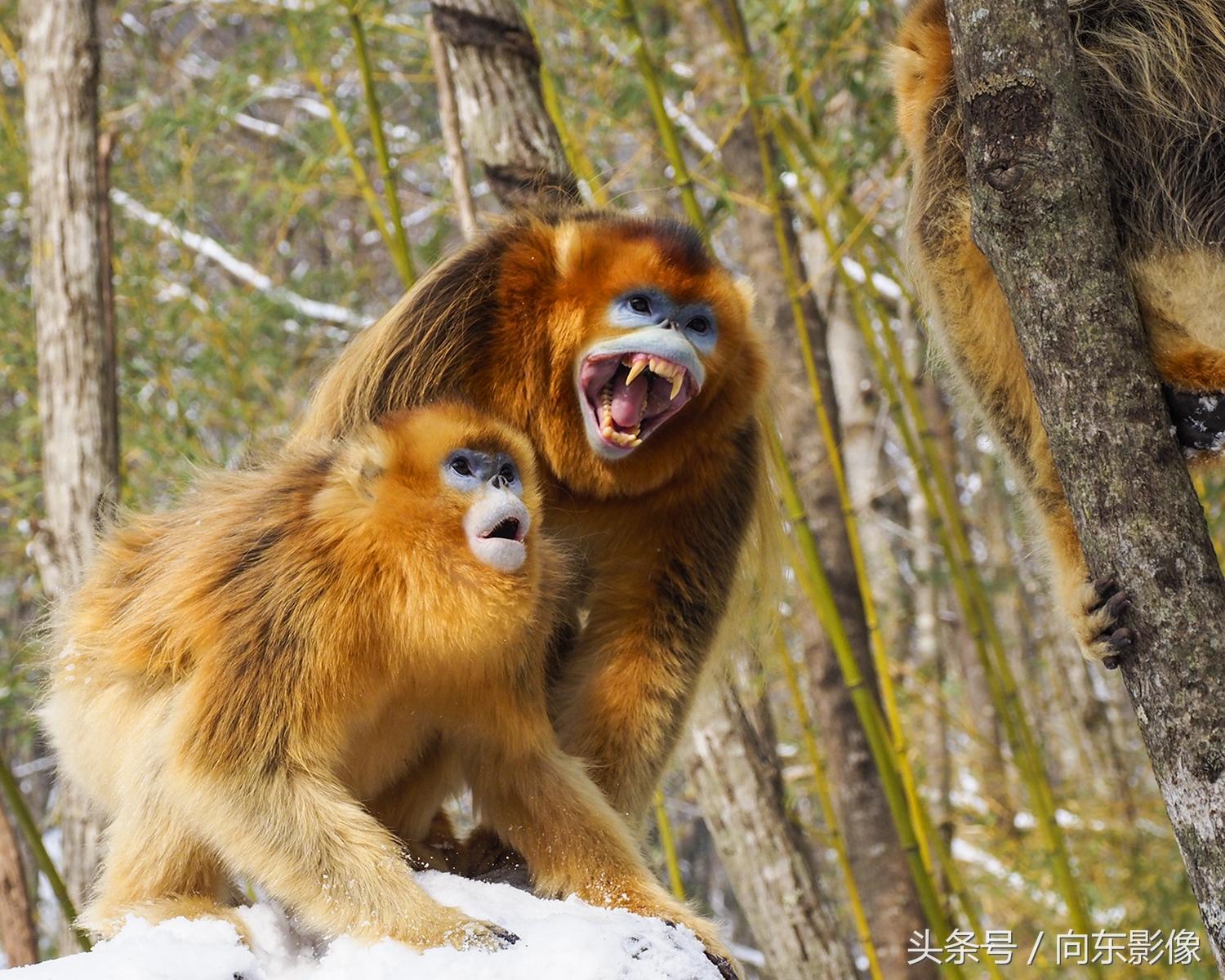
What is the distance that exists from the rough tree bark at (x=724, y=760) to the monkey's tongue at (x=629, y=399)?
0.78 meters

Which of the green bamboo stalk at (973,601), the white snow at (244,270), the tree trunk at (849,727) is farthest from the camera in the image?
the white snow at (244,270)

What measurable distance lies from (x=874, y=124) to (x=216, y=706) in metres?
3.77

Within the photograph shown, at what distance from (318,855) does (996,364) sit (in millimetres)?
1416

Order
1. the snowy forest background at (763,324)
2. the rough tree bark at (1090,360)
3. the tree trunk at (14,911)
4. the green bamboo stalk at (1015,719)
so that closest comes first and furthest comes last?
the rough tree bark at (1090,360) < the tree trunk at (14,911) < the green bamboo stalk at (1015,719) < the snowy forest background at (763,324)

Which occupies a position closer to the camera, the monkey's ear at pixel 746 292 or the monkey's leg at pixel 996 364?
the monkey's leg at pixel 996 364

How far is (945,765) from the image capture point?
7094mm

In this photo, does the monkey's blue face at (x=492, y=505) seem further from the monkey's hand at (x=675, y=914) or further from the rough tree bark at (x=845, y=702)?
the rough tree bark at (x=845, y=702)

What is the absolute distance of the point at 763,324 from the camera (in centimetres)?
291

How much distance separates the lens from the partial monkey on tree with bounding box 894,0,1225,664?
2129 millimetres

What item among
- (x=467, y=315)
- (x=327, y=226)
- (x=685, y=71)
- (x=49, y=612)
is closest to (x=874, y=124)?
(x=685, y=71)

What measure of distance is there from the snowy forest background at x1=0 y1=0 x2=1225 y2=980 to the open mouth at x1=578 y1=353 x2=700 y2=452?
70 centimetres

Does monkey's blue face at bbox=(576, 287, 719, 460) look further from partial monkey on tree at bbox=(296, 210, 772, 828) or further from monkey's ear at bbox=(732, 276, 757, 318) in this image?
monkey's ear at bbox=(732, 276, 757, 318)

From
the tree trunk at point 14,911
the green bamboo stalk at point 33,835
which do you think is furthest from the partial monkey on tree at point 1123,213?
the tree trunk at point 14,911

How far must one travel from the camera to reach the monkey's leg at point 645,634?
Result: 2551 millimetres
